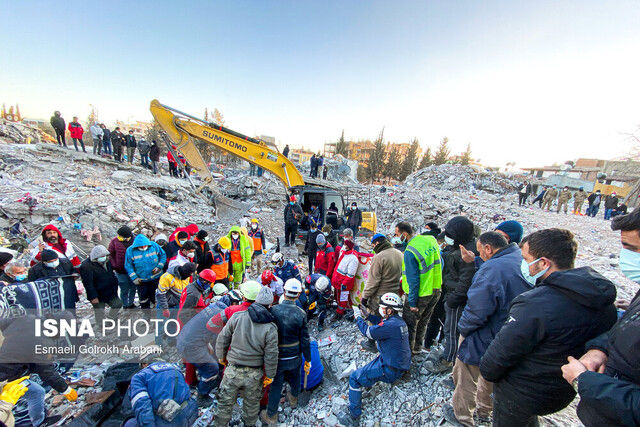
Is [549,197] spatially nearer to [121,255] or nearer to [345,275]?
[345,275]

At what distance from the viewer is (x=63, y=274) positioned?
12.0 ft

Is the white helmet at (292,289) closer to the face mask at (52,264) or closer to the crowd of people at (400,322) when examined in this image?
the crowd of people at (400,322)

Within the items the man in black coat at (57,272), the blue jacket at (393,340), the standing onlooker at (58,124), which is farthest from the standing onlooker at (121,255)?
the standing onlooker at (58,124)

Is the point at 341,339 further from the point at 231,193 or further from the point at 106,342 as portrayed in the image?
the point at 231,193

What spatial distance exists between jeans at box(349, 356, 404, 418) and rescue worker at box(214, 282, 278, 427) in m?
0.94

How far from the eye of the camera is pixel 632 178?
78.5 feet

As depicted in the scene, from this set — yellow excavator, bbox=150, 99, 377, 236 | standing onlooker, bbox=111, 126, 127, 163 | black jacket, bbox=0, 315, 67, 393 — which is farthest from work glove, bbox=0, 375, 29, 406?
standing onlooker, bbox=111, 126, 127, 163

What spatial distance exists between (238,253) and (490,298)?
485cm

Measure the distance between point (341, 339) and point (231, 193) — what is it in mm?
13298

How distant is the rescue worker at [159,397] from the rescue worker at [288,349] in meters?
0.94

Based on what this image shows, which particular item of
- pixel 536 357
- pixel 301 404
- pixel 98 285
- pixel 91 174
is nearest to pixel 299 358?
pixel 301 404

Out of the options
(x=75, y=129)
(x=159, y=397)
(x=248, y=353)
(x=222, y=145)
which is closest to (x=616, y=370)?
(x=248, y=353)

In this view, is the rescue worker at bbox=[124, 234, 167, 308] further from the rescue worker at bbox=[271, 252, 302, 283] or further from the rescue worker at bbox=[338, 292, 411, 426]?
the rescue worker at bbox=[338, 292, 411, 426]

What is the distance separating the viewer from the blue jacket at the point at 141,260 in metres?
4.35
